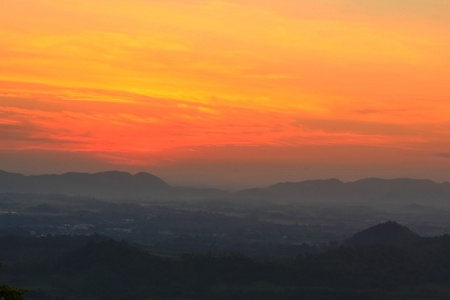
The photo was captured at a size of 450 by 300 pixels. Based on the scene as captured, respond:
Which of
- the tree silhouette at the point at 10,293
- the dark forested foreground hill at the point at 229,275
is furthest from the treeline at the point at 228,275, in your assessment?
the tree silhouette at the point at 10,293

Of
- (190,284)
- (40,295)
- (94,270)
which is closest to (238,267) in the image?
(190,284)

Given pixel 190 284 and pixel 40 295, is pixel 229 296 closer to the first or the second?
pixel 190 284

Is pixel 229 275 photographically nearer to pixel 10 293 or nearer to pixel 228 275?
pixel 228 275

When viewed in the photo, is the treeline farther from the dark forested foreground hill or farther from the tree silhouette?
the tree silhouette

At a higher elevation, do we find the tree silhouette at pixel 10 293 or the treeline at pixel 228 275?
the tree silhouette at pixel 10 293

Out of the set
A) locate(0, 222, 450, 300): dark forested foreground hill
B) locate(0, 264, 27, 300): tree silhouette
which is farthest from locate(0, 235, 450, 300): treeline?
locate(0, 264, 27, 300): tree silhouette

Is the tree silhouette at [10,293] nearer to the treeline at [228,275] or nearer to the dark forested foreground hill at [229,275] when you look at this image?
the dark forested foreground hill at [229,275]

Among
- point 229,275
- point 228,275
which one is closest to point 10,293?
point 229,275
